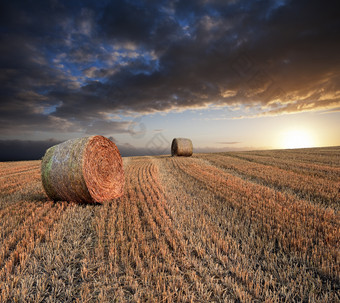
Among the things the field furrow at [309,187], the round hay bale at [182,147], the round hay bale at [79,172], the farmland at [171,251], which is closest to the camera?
the farmland at [171,251]

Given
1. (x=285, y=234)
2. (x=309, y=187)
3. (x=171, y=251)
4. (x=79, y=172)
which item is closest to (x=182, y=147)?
(x=309, y=187)

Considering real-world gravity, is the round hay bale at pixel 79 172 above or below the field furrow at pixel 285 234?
above

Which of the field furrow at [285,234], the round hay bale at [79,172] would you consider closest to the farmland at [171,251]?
the field furrow at [285,234]

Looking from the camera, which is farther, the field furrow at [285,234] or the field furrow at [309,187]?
the field furrow at [309,187]

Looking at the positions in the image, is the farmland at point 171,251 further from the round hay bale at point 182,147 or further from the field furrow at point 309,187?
the round hay bale at point 182,147

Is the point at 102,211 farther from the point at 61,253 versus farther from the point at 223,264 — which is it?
the point at 223,264

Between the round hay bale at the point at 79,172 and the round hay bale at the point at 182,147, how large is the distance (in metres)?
15.9

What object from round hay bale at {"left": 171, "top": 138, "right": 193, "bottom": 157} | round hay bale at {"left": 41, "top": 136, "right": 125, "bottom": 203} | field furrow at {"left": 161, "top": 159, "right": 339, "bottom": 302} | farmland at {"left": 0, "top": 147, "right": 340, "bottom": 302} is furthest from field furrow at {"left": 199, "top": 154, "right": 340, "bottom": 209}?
round hay bale at {"left": 171, "top": 138, "right": 193, "bottom": 157}

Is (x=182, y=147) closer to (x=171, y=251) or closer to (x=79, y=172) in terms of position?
(x=79, y=172)

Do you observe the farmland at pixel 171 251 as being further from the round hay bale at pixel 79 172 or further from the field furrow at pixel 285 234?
the round hay bale at pixel 79 172

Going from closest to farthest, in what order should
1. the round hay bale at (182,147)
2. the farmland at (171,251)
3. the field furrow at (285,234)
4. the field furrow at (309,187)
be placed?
the farmland at (171,251), the field furrow at (285,234), the field furrow at (309,187), the round hay bale at (182,147)

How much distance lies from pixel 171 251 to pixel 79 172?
394cm

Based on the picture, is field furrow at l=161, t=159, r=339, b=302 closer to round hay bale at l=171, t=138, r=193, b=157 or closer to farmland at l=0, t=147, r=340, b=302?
farmland at l=0, t=147, r=340, b=302

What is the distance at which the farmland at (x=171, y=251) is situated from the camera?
2557 millimetres
